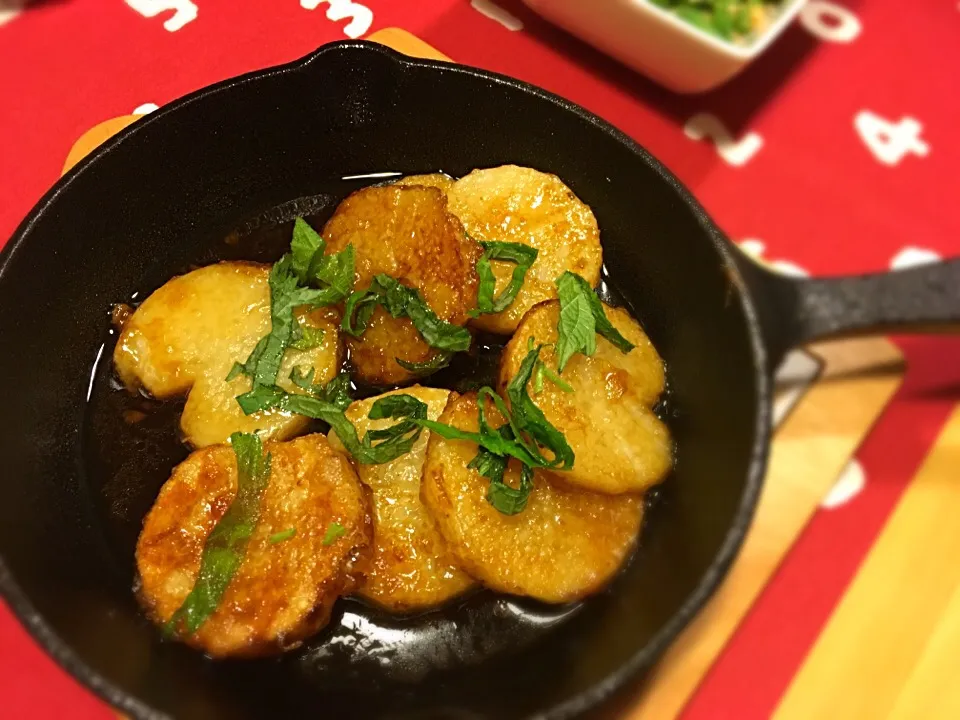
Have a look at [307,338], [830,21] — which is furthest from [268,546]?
[830,21]

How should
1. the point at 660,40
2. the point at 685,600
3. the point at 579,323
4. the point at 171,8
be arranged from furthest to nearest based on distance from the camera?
1. the point at 171,8
2. the point at 660,40
3. the point at 579,323
4. the point at 685,600

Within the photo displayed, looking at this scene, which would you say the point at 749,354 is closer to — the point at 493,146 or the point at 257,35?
the point at 493,146

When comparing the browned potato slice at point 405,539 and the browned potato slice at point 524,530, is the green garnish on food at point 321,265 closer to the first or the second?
the browned potato slice at point 405,539

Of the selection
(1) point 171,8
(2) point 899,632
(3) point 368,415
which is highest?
(1) point 171,8

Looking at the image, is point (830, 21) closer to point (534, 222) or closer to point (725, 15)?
point (725, 15)

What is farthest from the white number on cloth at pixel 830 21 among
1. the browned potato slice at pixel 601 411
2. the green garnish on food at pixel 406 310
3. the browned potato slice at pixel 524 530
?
the browned potato slice at pixel 524 530

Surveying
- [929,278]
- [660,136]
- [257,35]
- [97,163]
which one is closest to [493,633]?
[929,278]
